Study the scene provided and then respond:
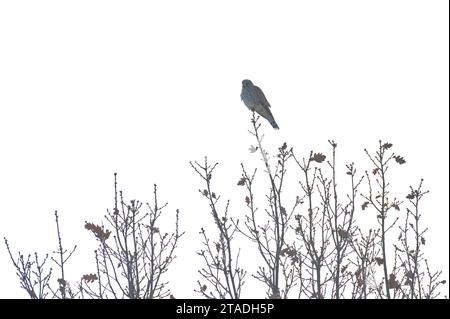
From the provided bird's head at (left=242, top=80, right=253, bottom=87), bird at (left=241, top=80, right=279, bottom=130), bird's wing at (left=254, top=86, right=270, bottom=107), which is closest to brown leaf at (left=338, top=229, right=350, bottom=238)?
bird at (left=241, top=80, right=279, bottom=130)

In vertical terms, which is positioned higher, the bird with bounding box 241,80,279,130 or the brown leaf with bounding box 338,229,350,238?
the bird with bounding box 241,80,279,130

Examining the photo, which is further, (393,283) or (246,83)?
(246,83)

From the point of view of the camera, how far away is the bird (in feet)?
49.0

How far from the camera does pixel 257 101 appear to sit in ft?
49.7

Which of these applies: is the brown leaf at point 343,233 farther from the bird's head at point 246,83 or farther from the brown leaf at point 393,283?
the bird's head at point 246,83

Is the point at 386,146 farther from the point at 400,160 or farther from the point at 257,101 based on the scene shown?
the point at 257,101

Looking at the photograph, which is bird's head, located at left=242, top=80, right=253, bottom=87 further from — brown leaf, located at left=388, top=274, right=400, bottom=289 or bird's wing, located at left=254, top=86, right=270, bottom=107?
brown leaf, located at left=388, top=274, right=400, bottom=289

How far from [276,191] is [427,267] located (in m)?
2.11

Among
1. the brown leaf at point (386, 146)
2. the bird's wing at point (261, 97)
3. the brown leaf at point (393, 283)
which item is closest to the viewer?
the brown leaf at point (393, 283)

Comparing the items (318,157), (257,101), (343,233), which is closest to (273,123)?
(257,101)

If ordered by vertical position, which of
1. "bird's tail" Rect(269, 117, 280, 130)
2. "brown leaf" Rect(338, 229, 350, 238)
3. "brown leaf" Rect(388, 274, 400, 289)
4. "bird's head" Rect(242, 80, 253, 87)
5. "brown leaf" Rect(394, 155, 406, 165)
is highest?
"bird's head" Rect(242, 80, 253, 87)

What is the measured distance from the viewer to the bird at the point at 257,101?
49.0 feet

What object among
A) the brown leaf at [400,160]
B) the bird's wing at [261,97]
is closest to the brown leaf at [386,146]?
the brown leaf at [400,160]
